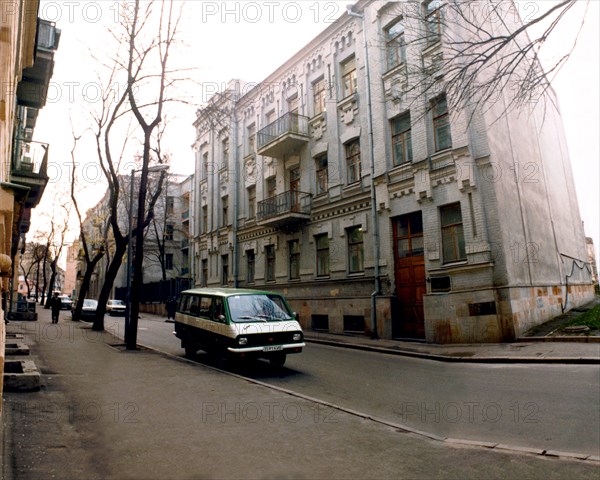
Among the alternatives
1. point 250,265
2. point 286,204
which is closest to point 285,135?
point 286,204

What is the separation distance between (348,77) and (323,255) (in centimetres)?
858

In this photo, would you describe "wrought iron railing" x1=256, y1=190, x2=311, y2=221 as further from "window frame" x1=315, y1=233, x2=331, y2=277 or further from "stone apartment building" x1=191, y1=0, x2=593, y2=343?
"window frame" x1=315, y1=233, x2=331, y2=277

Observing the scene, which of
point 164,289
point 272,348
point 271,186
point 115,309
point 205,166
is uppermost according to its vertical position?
point 205,166

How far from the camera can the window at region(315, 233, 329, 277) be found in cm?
2095

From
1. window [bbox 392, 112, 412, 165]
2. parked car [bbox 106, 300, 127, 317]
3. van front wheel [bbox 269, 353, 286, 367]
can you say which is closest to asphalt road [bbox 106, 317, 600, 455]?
van front wheel [bbox 269, 353, 286, 367]

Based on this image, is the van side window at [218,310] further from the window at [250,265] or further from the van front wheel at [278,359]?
the window at [250,265]

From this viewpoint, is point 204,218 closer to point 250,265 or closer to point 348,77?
point 250,265

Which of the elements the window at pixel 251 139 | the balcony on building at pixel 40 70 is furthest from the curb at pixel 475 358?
the window at pixel 251 139

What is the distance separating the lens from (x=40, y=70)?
13984 mm

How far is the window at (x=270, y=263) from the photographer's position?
81.3 feet

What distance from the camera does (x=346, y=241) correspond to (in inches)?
776

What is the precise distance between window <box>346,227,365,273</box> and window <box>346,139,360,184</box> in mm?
2340

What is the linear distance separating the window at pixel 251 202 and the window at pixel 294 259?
184 inches

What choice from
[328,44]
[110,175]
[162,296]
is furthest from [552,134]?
[162,296]
